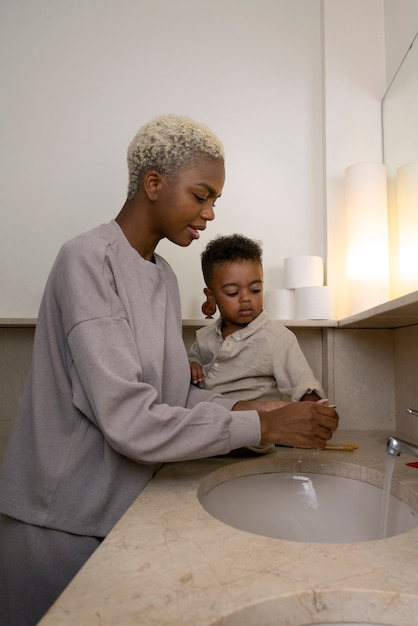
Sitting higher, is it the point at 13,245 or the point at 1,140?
the point at 1,140

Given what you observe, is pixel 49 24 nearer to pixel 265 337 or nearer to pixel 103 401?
pixel 265 337

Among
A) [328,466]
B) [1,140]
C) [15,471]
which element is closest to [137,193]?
[15,471]

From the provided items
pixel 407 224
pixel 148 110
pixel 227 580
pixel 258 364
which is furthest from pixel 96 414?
pixel 148 110

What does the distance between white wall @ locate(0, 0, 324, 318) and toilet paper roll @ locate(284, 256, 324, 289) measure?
18cm

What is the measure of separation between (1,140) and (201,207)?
48.8 inches

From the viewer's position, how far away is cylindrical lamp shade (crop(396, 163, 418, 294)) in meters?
1.41

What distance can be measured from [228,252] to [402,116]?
710 millimetres

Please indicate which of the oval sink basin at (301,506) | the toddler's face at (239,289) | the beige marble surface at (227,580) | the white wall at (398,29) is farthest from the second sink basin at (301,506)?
the white wall at (398,29)

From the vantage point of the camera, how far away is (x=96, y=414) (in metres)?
0.88

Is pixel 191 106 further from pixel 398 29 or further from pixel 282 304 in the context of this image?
pixel 282 304

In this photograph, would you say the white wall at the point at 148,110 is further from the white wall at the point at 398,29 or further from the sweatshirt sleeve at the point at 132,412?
the sweatshirt sleeve at the point at 132,412

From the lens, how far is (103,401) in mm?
865

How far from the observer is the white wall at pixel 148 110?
1.94m

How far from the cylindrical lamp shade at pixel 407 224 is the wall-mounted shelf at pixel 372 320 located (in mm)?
108
